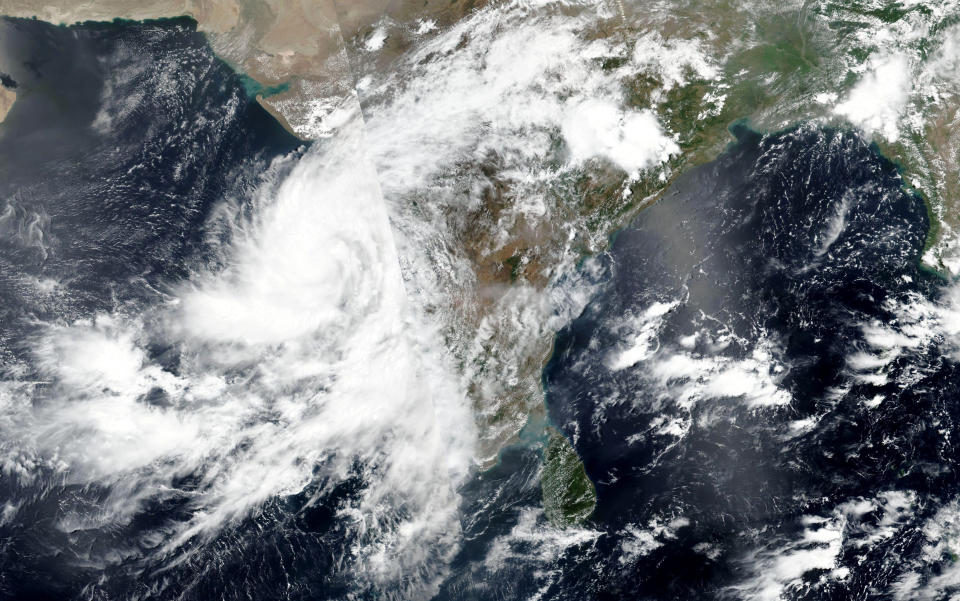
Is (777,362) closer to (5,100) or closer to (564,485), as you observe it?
(564,485)

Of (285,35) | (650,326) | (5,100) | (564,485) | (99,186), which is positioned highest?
(5,100)

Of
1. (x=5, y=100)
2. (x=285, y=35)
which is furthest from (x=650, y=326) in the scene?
(x=5, y=100)

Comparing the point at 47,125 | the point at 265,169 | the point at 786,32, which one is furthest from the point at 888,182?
the point at 47,125

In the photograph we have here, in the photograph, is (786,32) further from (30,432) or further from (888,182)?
(30,432)

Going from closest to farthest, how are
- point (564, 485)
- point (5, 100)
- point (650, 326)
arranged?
point (5, 100), point (650, 326), point (564, 485)

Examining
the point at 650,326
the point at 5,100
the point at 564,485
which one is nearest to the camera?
the point at 5,100

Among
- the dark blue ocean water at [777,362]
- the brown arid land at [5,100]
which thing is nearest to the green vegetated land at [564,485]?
the dark blue ocean water at [777,362]

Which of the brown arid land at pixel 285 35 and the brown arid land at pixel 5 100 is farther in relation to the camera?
the brown arid land at pixel 285 35

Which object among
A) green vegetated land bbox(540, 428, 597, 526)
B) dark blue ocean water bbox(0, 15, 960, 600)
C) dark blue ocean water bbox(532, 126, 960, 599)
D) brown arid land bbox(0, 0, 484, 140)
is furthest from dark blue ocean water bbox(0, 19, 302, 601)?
dark blue ocean water bbox(532, 126, 960, 599)

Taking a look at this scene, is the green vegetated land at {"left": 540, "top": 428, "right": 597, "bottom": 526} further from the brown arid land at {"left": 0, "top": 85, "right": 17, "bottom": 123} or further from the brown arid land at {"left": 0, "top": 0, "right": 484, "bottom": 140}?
the brown arid land at {"left": 0, "top": 85, "right": 17, "bottom": 123}

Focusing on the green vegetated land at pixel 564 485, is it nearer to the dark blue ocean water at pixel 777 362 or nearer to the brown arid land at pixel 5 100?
the dark blue ocean water at pixel 777 362

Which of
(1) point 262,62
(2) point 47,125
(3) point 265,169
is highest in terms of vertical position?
(2) point 47,125
